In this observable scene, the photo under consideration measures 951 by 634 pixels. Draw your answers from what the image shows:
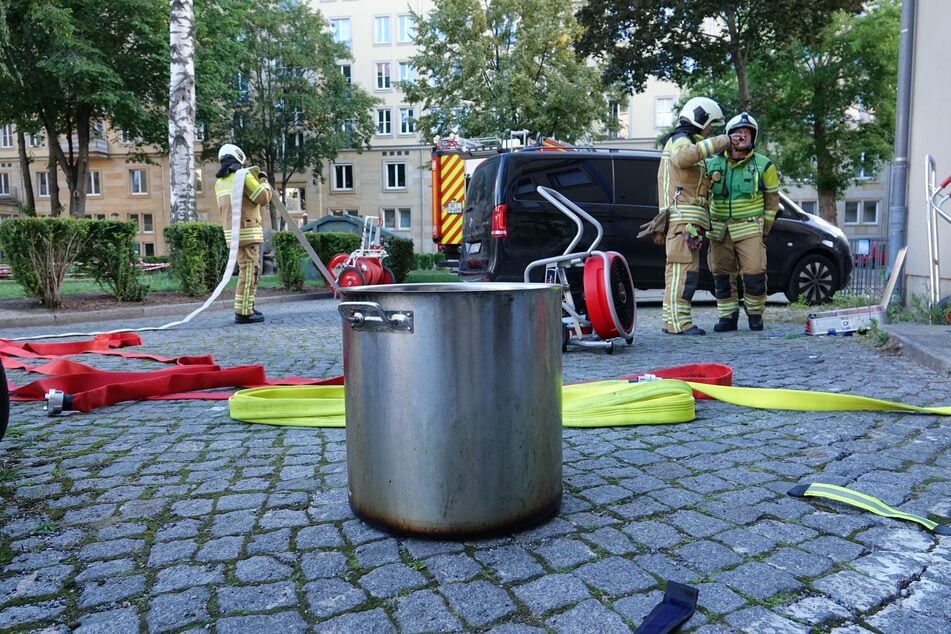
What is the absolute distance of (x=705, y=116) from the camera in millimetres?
7188

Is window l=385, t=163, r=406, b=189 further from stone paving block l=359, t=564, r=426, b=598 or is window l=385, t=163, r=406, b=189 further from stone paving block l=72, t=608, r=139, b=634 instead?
stone paving block l=72, t=608, r=139, b=634

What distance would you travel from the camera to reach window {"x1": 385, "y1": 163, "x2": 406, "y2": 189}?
5044 centimetres

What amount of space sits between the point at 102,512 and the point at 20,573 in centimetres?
48

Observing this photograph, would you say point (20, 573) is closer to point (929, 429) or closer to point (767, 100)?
point (929, 429)

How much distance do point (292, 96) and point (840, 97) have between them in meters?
27.7

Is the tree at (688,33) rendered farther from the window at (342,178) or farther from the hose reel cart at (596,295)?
the window at (342,178)

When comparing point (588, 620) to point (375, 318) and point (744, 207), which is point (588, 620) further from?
point (744, 207)

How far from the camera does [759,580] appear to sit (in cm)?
200

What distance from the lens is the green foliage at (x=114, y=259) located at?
1070 cm

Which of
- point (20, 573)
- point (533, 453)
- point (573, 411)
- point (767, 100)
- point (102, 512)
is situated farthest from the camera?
point (767, 100)

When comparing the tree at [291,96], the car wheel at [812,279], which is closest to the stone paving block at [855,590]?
the car wheel at [812,279]

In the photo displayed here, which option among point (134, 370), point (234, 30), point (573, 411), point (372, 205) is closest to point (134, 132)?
point (234, 30)

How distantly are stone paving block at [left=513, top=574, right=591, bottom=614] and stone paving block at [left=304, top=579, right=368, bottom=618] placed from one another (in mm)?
419

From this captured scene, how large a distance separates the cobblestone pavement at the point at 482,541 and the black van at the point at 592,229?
19.4ft
